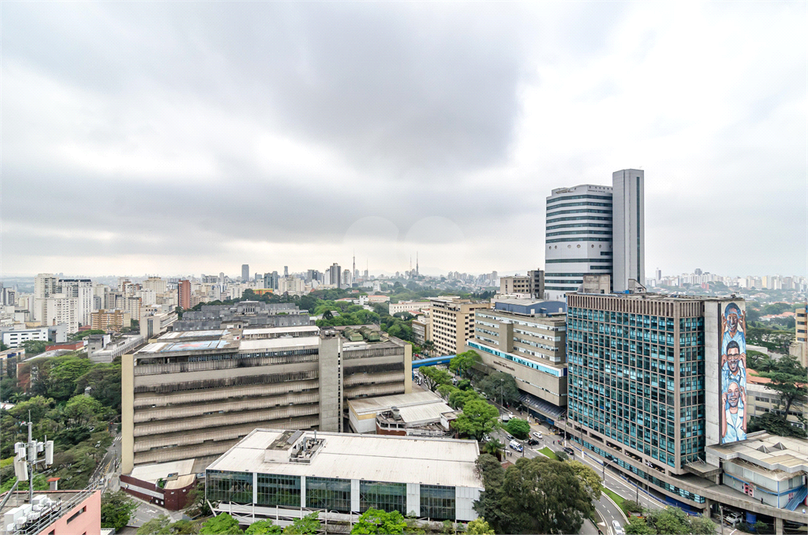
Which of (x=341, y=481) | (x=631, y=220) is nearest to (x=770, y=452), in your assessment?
(x=341, y=481)

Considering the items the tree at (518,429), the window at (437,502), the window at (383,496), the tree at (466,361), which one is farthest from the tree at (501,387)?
the window at (383,496)

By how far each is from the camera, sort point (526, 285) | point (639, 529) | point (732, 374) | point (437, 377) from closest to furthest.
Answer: point (639, 529)
point (732, 374)
point (437, 377)
point (526, 285)

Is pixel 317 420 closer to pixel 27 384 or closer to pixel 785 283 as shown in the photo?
pixel 27 384

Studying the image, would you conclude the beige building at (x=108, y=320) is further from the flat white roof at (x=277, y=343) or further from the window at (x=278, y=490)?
the window at (x=278, y=490)

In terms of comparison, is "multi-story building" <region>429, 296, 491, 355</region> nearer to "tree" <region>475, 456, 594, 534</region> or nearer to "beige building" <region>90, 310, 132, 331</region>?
"tree" <region>475, 456, 594, 534</region>

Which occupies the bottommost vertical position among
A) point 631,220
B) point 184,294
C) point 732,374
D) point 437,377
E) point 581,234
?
point 437,377

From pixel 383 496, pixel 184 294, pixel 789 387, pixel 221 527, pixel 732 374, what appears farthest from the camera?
pixel 184 294

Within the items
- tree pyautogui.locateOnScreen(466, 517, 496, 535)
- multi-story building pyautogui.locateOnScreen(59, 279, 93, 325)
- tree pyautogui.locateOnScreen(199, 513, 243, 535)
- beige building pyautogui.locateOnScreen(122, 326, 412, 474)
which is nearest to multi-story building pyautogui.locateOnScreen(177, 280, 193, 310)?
multi-story building pyautogui.locateOnScreen(59, 279, 93, 325)

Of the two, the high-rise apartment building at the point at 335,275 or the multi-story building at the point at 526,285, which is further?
the high-rise apartment building at the point at 335,275

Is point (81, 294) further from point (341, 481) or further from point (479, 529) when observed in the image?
point (479, 529)
